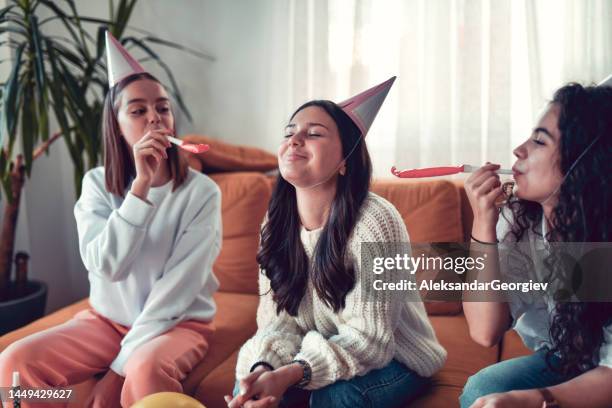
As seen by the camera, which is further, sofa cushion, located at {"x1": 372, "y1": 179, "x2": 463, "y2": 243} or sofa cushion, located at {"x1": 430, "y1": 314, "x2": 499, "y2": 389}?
sofa cushion, located at {"x1": 372, "y1": 179, "x2": 463, "y2": 243}

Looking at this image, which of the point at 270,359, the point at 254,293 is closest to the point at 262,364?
the point at 270,359

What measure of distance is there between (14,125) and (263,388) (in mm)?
1152

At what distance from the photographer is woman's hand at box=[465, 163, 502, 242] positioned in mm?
876

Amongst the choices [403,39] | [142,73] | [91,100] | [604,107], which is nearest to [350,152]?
[604,107]

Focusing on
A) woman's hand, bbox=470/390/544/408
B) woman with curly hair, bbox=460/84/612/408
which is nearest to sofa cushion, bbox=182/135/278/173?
woman with curly hair, bbox=460/84/612/408

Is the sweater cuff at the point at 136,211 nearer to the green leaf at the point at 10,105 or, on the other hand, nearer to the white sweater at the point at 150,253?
the white sweater at the point at 150,253

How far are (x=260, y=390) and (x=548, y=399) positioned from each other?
0.47 metres

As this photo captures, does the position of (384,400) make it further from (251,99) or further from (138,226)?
(251,99)

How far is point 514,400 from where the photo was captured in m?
0.80

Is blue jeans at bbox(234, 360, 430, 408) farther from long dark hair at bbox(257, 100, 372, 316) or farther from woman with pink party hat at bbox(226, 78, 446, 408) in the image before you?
long dark hair at bbox(257, 100, 372, 316)

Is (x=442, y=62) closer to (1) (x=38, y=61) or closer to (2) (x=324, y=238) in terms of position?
(2) (x=324, y=238)

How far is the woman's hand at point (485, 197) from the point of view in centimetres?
88

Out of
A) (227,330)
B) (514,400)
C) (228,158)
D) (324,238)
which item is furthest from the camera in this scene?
(228,158)

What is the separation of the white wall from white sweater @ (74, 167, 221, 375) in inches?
27.4
